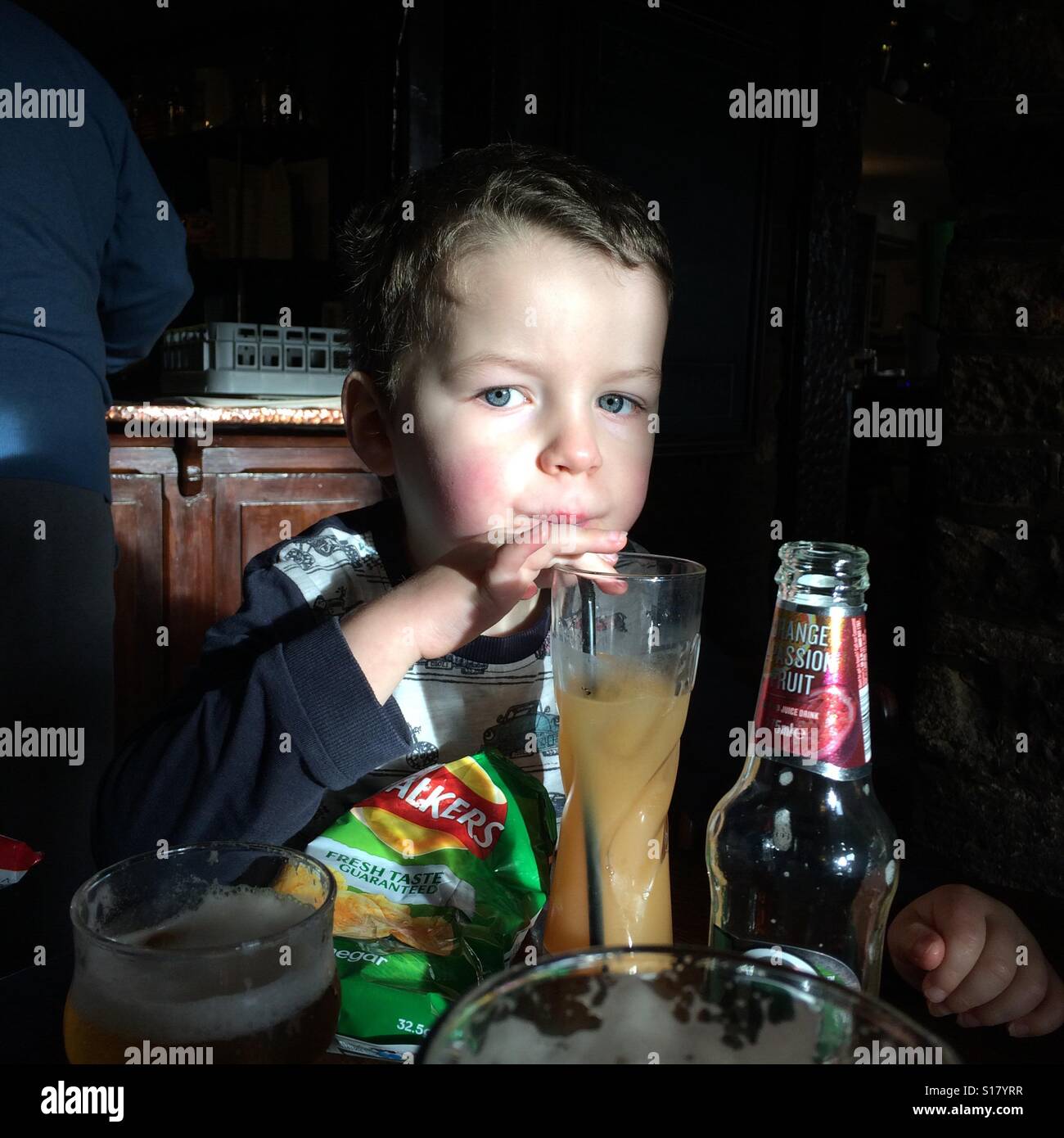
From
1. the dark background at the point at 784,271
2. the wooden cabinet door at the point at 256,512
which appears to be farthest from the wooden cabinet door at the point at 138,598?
the dark background at the point at 784,271

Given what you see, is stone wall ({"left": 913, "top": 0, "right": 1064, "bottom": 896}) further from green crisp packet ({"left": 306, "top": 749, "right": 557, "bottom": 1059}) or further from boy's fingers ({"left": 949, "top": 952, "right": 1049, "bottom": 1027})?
green crisp packet ({"left": 306, "top": 749, "right": 557, "bottom": 1059})

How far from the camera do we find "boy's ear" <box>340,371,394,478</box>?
107cm

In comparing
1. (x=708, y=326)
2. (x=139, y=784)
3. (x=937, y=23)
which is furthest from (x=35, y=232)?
(x=937, y=23)

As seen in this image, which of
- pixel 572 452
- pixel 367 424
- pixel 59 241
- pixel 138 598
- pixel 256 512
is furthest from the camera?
pixel 256 512

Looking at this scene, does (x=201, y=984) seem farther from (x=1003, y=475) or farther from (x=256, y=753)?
(x=1003, y=475)

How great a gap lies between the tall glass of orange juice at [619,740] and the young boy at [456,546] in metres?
0.09

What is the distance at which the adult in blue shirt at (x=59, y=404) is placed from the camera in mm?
1366

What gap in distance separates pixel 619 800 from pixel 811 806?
11cm

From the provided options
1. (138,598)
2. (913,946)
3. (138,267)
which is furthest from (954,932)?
(138,598)

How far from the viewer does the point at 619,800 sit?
0.59m

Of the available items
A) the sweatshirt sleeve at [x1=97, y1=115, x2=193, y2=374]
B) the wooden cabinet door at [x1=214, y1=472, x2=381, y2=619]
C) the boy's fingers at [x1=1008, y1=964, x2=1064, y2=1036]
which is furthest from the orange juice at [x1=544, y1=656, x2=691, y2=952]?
the wooden cabinet door at [x1=214, y1=472, x2=381, y2=619]

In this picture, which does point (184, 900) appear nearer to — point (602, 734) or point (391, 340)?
point (602, 734)

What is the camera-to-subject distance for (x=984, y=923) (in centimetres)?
59
